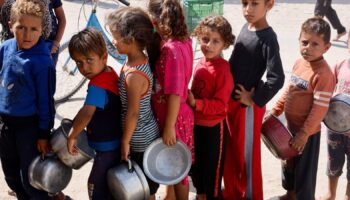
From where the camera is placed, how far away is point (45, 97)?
2859 millimetres

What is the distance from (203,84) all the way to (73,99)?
2.67 metres

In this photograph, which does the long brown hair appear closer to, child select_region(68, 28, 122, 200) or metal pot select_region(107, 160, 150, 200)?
child select_region(68, 28, 122, 200)

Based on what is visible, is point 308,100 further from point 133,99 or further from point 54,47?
point 54,47

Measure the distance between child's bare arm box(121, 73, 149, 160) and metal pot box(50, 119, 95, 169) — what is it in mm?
336

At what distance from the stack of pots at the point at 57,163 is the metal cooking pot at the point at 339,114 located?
4.68ft

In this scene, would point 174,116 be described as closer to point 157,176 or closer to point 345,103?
point 157,176

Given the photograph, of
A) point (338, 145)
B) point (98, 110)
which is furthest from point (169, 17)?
point (338, 145)

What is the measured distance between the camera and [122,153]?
2787 millimetres

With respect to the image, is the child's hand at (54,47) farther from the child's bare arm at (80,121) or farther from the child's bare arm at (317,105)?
the child's bare arm at (317,105)

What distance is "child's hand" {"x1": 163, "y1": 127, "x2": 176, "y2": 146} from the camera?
2826 mm

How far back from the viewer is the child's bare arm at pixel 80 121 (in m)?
2.65

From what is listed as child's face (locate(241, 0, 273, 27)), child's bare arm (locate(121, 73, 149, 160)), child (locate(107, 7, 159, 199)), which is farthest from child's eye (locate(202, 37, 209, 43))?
child's bare arm (locate(121, 73, 149, 160))

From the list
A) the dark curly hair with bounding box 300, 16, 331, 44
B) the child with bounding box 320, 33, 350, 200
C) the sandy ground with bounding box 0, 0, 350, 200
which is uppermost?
the dark curly hair with bounding box 300, 16, 331, 44

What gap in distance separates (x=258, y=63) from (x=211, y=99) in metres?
0.34
